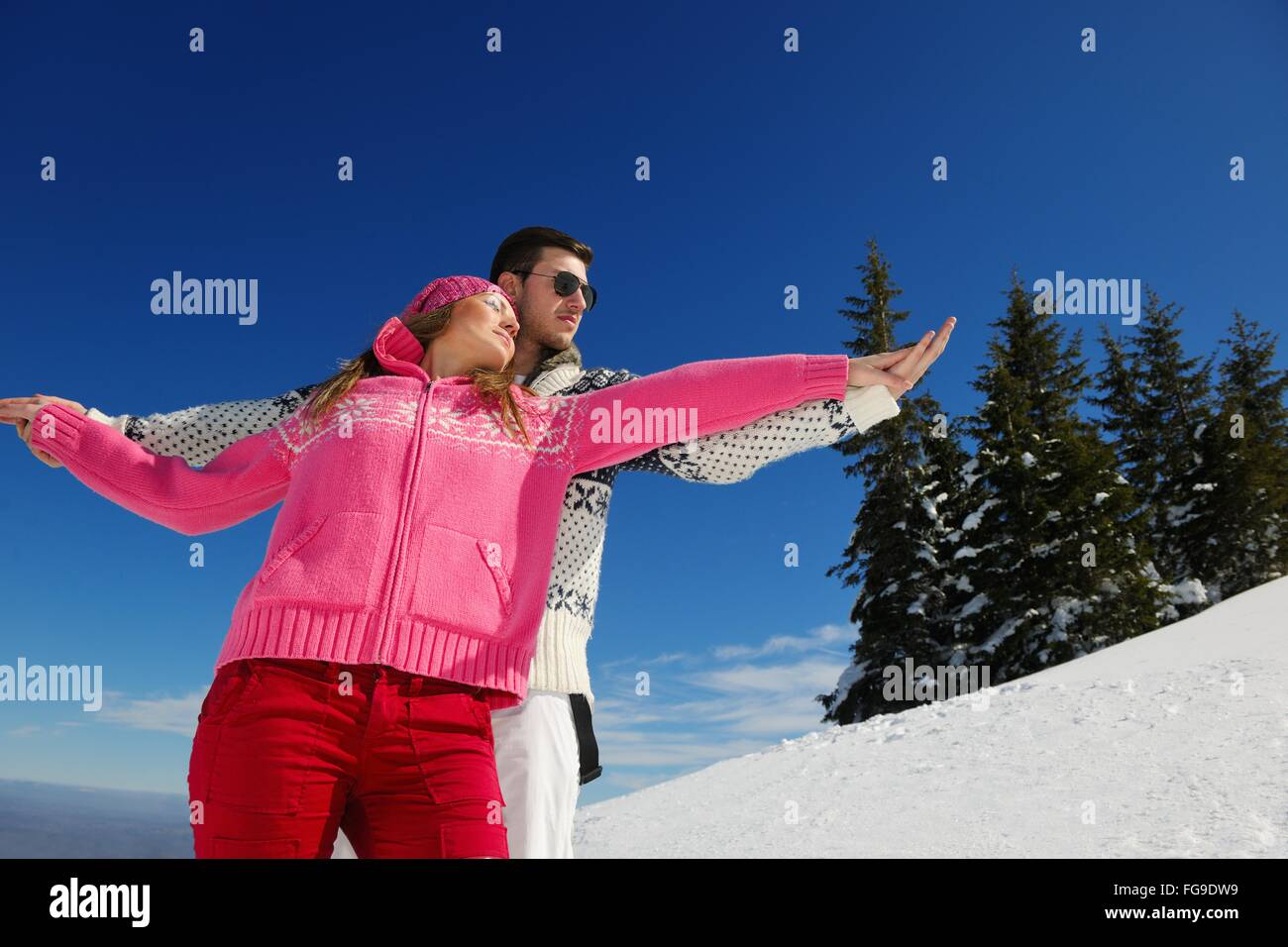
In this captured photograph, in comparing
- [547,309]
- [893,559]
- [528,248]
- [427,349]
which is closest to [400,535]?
[427,349]

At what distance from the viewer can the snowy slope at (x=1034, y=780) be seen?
557cm

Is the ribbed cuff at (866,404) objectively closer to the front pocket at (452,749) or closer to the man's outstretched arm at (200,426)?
the front pocket at (452,749)

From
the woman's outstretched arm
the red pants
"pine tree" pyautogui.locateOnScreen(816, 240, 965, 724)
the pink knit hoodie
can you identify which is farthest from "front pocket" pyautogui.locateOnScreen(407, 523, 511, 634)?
"pine tree" pyautogui.locateOnScreen(816, 240, 965, 724)

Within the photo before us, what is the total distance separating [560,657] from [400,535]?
55 cm

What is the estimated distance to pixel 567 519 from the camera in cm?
239

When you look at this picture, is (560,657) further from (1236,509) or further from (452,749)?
(1236,509)

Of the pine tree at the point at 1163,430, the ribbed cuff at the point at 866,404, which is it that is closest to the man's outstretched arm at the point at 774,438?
the ribbed cuff at the point at 866,404

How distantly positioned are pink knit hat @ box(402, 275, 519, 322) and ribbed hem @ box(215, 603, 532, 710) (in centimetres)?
103

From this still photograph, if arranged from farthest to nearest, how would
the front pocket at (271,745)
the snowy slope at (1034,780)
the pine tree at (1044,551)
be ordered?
the pine tree at (1044,551)
the snowy slope at (1034,780)
the front pocket at (271,745)

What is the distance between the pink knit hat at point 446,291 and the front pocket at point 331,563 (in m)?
0.83

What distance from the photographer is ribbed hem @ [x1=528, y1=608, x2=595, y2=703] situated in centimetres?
224
